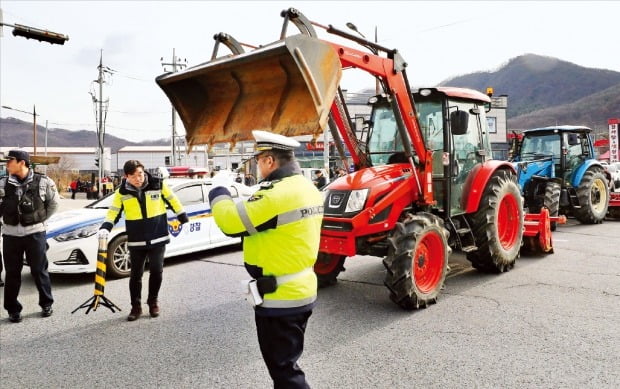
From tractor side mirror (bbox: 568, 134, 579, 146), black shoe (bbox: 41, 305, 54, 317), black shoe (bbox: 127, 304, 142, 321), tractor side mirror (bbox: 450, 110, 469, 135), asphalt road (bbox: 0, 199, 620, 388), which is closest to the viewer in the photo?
asphalt road (bbox: 0, 199, 620, 388)

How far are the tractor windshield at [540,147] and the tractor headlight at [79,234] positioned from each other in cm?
1046

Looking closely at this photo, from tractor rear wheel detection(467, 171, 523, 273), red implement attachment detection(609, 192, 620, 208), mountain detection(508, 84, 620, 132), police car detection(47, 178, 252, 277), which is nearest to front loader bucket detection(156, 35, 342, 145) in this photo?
police car detection(47, 178, 252, 277)

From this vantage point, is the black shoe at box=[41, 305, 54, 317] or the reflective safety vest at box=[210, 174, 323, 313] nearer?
the reflective safety vest at box=[210, 174, 323, 313]

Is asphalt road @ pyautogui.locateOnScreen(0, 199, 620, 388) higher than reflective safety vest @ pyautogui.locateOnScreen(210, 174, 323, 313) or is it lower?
lower

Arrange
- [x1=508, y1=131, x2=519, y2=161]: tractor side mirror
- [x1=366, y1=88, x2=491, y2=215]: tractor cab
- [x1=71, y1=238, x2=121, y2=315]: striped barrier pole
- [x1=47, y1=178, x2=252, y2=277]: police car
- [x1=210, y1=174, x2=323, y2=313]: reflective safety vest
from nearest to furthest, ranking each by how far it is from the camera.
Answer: [x1=210, y1=174, x2=323, y2=313]: reflective safety vest → [x1=71, y1=238, x2=121, y2=315]: striped barrier pole → [x1=366, y1=88, x2=491, y2=215]: tractor cab → [x1=47, y1=178, x2=252, y2=277]: police car → [x1=508, y1=131, x2=519, y2=161]: tractor side mirror

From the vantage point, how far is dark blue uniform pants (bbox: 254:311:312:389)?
2.75m

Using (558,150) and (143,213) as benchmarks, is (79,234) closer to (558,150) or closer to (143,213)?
(143,213)

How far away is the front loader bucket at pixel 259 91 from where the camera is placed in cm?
402

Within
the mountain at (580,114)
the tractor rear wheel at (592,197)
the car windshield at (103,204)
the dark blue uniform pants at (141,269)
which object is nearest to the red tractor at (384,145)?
the dark blue uniform pants at (141,269)

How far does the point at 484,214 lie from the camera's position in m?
6.59

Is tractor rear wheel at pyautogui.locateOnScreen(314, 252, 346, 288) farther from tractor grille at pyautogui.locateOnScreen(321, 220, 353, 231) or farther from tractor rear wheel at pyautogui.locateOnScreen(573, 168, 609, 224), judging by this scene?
tractor rear wheel at pyautogui.locateOnScreen(573, 168, 609, 224)

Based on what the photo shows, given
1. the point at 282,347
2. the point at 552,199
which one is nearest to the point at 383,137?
the point at 282,347

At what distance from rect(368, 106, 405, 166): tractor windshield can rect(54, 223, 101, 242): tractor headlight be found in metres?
4.37

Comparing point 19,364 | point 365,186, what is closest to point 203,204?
point 365,186
